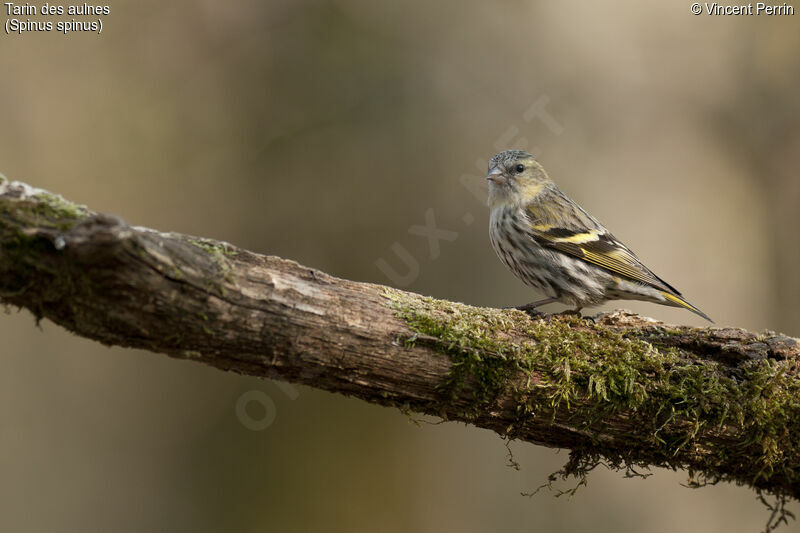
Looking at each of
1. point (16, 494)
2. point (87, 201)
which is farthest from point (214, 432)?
point (87, 201)

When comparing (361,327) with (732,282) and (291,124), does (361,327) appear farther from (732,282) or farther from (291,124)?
→ (732,282)

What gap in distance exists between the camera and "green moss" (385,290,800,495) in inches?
137

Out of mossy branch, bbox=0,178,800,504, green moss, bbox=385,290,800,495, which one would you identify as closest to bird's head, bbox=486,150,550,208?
mossy branch, bbox=0,178,800,504

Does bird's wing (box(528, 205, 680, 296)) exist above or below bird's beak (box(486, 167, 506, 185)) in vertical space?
below

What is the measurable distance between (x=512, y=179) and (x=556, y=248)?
879 millimetres

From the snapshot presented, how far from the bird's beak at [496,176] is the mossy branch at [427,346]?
2.05 m

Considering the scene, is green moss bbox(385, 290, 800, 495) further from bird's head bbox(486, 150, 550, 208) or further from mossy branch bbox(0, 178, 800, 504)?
bird's head bbox(486, 150, 550, 208)

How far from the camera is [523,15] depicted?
7852mm

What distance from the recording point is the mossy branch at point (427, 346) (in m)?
2.51

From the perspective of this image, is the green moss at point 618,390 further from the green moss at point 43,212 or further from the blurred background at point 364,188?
the blurred background at point 364,188

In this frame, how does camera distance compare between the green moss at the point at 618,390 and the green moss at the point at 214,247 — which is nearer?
the green moss at the point at 214,247

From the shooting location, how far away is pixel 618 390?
364 centimetres

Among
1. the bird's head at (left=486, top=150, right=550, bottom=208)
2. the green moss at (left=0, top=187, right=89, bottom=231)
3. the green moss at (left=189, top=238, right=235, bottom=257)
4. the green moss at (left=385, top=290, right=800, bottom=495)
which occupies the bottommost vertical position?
the green moss at (left=385, top=290, right=800, bottom=495)

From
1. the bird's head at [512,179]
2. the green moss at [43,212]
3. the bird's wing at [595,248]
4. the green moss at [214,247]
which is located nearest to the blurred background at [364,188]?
the bird's head at [512,179]
